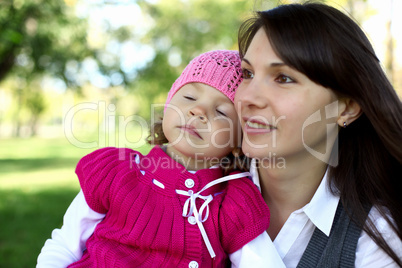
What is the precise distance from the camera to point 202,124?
2.38 m

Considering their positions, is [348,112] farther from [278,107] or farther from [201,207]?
[201,207]

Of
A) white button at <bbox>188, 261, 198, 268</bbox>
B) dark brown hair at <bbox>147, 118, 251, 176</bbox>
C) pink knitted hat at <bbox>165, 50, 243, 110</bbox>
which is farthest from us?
dark brown hair at <bbox>147, 118, 251, 176</bbox>

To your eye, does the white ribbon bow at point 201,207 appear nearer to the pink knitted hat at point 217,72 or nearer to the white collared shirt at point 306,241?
the white collared shirt at point 306,241

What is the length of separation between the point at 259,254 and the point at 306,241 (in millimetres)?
334

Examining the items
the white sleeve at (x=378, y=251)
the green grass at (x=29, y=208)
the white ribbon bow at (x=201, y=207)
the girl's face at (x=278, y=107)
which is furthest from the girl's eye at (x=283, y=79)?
the green grass at (x=29, y=208)

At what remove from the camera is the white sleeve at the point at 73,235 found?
2.23 metres

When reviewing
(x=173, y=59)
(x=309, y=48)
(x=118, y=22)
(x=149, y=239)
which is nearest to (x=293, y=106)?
(x=309, y=48)

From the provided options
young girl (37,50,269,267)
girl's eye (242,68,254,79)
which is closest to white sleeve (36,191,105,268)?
young girl (37,50,269,267)

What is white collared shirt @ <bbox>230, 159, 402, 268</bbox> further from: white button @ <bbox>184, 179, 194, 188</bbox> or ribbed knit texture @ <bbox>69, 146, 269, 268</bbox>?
white button @ <bbox>184, 179, 194, 188</bbox>

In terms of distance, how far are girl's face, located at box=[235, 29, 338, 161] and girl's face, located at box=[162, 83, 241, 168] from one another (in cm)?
24

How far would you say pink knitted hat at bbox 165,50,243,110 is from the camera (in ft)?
8.09

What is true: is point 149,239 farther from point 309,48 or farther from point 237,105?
point 309,48

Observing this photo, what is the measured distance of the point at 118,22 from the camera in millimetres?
17969

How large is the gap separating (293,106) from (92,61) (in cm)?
1279
